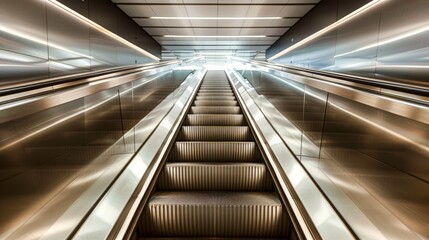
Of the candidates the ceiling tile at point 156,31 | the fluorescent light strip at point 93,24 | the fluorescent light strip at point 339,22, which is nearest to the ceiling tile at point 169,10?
the fluorescent light strip at point 93,24

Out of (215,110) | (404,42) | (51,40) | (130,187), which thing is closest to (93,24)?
(51,40)

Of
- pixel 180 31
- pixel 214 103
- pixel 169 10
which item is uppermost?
pixel 169 10

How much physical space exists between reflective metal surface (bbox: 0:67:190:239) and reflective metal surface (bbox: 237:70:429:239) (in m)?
1.63

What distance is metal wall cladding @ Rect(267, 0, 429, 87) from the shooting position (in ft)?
13.5

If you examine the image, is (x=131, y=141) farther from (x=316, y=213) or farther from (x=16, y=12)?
(x=16, y=12)

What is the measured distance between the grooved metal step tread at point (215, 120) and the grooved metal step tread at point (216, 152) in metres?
1.14

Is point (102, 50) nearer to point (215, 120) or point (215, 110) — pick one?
point (215, 110)

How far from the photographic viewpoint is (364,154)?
3.53 meters

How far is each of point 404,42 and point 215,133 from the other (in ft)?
10.4

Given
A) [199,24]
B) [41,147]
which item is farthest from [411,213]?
[199,24]

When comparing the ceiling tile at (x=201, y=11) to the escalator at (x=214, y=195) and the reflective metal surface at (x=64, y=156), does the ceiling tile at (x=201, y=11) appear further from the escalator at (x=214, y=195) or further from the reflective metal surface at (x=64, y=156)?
the escalator at (x=214, y=195)

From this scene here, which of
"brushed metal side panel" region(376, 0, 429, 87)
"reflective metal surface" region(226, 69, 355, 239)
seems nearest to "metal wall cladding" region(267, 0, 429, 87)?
"brushed metal side panel" region(376, 0, 429, 87)

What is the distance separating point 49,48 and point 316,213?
516cm

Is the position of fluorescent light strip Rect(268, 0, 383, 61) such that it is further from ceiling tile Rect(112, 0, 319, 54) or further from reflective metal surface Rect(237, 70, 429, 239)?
reflective metal surface Rect(237, 70, 429, 239)
